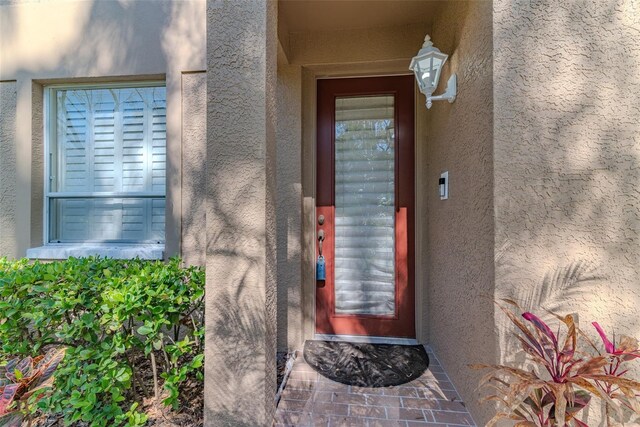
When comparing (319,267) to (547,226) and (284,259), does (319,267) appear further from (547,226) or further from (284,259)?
(547,226)

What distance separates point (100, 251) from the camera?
3025 mm

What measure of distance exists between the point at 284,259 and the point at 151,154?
1802 millimetres

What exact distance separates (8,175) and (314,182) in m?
3.21

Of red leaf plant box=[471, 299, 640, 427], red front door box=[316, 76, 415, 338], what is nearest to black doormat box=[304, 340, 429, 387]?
red front door box=[316, 76, 415, 338]

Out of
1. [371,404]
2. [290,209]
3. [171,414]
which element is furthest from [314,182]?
[171,414]

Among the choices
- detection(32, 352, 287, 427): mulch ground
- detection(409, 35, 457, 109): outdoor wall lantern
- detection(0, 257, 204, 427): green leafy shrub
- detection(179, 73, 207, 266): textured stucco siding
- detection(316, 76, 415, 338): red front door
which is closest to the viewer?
detection(0, 257, 204, 427): green leafy shrub

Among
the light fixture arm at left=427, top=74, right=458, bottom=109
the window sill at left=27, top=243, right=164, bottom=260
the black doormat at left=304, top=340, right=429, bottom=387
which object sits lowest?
the black doormat at left=304, top=340, right=429, bottom=387

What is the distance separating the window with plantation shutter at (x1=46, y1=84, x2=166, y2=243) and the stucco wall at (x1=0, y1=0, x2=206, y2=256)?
15cm

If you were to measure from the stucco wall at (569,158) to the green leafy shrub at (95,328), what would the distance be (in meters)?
2.05

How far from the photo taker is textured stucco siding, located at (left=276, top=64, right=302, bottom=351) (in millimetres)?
3064

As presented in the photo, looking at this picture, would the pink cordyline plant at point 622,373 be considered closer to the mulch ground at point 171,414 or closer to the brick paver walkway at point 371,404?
the brick paver walkway at point 371,404

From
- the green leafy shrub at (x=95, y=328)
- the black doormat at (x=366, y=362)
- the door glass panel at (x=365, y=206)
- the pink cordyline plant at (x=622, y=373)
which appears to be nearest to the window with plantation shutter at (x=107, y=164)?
the green leafy shrub at (x=95, y=328)

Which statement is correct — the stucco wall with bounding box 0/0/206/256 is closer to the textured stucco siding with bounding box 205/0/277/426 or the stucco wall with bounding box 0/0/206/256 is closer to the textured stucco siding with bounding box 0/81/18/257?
the textured stucco siding with bounding box 0/81/18/257

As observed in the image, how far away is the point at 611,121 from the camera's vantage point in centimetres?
168
